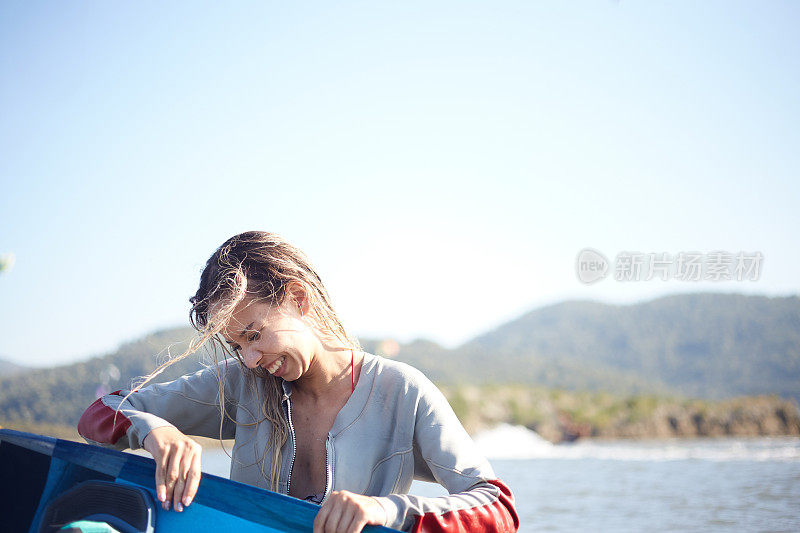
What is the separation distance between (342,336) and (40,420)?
58.8 ft

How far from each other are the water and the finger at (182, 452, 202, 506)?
4554mm

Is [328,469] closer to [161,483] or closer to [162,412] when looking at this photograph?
[161,483]

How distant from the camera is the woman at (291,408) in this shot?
1.15 metres

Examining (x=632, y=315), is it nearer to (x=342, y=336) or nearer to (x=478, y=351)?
(x=478, y=351)

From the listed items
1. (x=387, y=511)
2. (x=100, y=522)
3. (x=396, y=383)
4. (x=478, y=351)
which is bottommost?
(x=478, y=351)

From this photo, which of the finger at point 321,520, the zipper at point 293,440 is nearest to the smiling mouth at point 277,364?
the zipper at point 293,440

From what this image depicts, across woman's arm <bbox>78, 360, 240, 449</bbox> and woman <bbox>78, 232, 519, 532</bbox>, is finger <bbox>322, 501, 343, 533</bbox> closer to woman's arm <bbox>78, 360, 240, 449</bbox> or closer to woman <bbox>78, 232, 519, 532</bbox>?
woman <bbox>78, 232, 519, 532</bbox>

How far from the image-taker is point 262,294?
1.28 meters

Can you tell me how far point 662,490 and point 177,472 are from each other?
1003cm

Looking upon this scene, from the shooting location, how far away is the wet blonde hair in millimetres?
1263

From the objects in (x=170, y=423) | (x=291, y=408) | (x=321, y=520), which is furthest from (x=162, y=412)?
(x=321, y=520)

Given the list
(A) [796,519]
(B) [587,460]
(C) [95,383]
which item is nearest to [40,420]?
(C) [95,383]

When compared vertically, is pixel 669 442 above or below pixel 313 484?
below

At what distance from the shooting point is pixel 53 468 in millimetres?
1349
